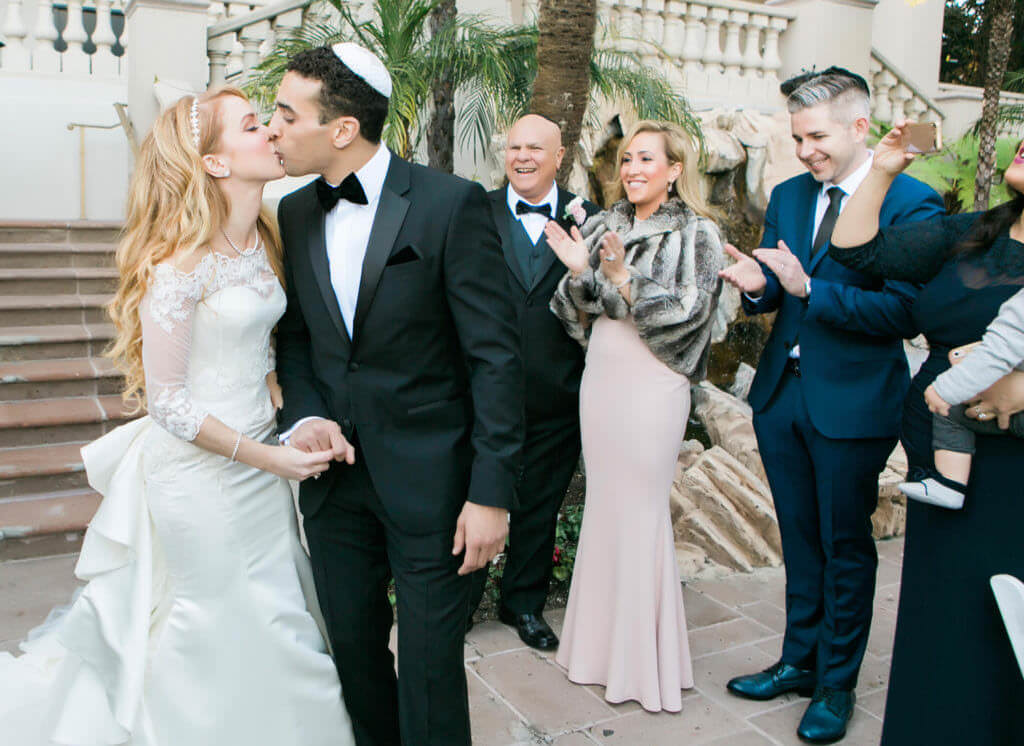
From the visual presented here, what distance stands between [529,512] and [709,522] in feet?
5.50

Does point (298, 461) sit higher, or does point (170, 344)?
point (170, 344)

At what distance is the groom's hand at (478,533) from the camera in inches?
95.6

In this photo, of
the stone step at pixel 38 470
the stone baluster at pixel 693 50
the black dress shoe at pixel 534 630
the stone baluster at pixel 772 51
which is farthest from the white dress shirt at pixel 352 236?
the stone baluster at pixel 772 51

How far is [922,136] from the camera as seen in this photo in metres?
2.68

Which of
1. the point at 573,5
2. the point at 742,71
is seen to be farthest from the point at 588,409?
the point at 742,71

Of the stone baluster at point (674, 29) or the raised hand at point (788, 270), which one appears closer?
the raised hand at point (788, 270)

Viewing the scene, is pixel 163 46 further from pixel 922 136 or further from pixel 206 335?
pixel 922 136

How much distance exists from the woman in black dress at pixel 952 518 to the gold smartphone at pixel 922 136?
2.0 inches

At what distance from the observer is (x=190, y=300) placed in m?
2.57

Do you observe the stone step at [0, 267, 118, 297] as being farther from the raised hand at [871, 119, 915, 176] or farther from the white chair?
the white chair

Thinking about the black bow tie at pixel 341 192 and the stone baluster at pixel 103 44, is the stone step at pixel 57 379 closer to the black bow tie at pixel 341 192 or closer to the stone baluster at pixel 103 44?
the black bow tie at pixel 341 192

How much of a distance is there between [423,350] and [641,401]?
56.0 inches

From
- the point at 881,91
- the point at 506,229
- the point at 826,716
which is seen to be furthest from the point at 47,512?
the point at 881,91

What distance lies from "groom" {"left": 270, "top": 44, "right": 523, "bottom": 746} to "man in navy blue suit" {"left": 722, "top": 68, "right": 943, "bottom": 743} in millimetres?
1318
